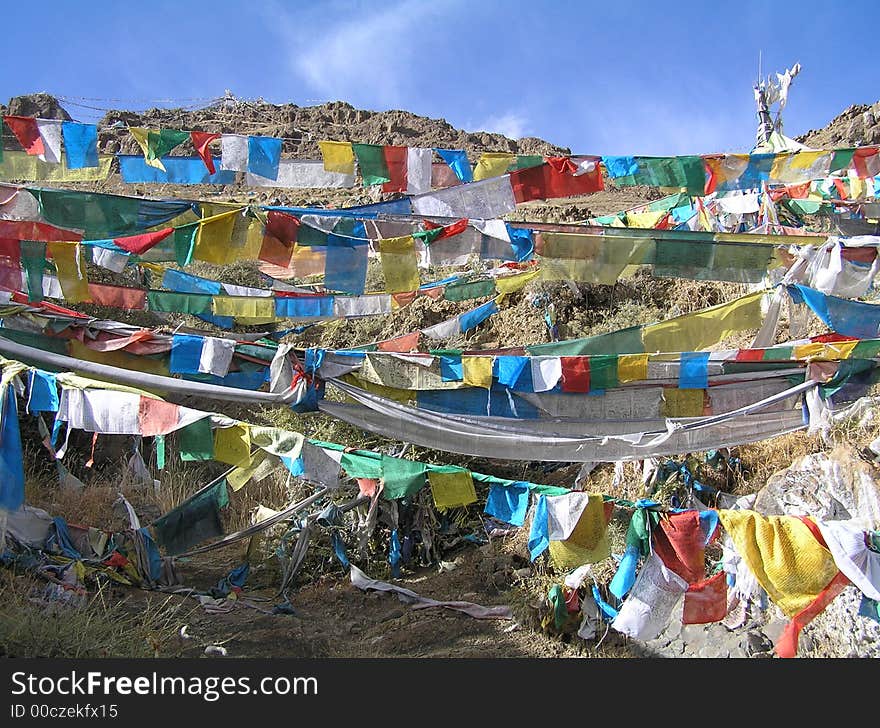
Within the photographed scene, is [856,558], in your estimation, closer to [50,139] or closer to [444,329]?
[50,139]

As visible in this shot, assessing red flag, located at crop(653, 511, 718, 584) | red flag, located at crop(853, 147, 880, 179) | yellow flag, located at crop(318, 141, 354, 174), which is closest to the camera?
red flag, located at crop(653, 511, 718, 584)

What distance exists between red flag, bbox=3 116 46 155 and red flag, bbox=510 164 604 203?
509 centimetres

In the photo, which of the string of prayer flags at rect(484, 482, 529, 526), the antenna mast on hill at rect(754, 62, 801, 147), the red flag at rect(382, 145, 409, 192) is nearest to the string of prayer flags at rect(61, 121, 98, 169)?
the red flag at rect(382, 145, 409, 192)

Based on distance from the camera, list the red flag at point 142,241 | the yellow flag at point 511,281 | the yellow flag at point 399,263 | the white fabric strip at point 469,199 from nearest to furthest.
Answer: the red flag at point 142,241
the yellow flag at point 399,263
the white fabric strip at point 469,199
the yellow flag at point 511,281

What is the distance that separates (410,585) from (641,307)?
7372mm

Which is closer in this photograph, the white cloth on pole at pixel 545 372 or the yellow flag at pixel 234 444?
the yellow flag at pixel 234 444

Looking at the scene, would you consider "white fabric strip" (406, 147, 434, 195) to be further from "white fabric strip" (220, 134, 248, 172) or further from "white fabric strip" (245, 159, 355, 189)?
"white fabric strip" (220, 134, 248, 172)

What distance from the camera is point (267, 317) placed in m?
10.2

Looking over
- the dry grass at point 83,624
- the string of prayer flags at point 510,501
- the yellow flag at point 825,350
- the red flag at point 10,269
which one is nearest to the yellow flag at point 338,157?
the red flag at point 10,269

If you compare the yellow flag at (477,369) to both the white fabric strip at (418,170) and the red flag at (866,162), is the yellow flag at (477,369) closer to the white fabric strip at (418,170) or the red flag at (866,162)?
the white fabric strip at (418,170)

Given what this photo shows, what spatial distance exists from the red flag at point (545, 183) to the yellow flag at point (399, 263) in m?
1.84

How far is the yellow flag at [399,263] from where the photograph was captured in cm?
746

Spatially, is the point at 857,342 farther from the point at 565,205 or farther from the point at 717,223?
the point at 565,205

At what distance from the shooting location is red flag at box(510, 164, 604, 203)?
28.7 feet
